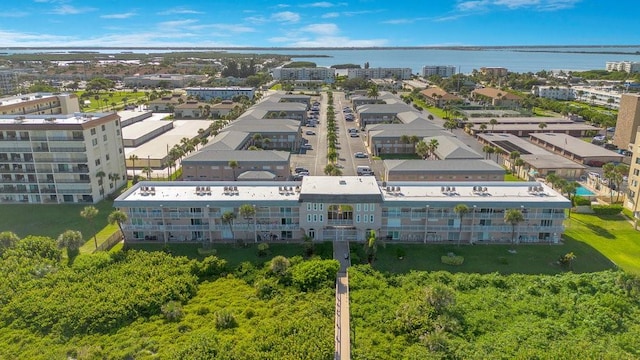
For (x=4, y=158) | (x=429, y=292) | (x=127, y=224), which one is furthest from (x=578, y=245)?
(x=4, y=158)

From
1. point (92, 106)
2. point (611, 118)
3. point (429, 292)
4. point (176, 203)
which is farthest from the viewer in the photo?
point (92, 106)

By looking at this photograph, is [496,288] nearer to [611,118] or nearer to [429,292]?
[429,292]

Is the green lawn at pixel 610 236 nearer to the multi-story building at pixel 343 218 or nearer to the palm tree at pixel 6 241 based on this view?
the multi-story building at pixel 343 218

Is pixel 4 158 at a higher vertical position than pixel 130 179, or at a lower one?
higher

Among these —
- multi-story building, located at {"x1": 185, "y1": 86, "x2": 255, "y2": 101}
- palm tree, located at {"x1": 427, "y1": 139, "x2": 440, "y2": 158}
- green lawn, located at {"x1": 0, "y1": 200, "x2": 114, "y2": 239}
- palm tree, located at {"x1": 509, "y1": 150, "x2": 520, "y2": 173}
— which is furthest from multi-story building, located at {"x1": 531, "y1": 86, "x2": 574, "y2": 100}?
green lawn, located at {"x1": 0, "y1": 200, "x2": 114, "y2": 239}

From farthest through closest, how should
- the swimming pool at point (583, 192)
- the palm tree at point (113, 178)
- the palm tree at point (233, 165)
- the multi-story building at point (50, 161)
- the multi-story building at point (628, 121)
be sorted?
1. the multi-story building at point (628, 121)
2. the palm tree at point (233, 165)
3. the swimming pool at point (583, 192)
4. the palm tree at point (113, 178)
5. the multi-story building at point (50, 161)

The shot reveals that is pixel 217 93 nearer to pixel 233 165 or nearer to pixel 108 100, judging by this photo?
pixel 108 100

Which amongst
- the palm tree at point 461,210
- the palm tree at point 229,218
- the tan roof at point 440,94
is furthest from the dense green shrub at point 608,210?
the tan roof at point 440,94
